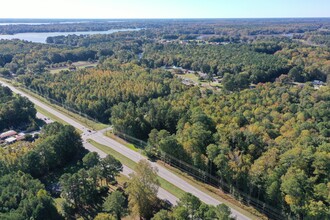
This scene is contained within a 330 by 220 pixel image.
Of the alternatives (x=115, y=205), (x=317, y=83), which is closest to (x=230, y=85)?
(x=317, y=83)

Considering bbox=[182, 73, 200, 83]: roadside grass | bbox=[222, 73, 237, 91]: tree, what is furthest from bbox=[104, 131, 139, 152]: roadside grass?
bbox=[182, 73, 200, 83]: roadside grass

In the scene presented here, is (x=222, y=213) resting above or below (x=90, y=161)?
above

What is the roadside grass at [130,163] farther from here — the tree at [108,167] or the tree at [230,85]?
the tree at [230,85]

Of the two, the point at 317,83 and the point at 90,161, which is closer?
the point at 90,161

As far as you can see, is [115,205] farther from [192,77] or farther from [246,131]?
[192,77]

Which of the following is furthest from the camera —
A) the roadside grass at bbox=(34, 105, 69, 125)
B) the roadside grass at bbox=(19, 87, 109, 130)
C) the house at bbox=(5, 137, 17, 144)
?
the roadside grass at bbox=(34, 105, 69, 125)

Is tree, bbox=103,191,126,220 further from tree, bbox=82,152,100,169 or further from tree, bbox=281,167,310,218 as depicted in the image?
tree, bbox=281,167,310,218
